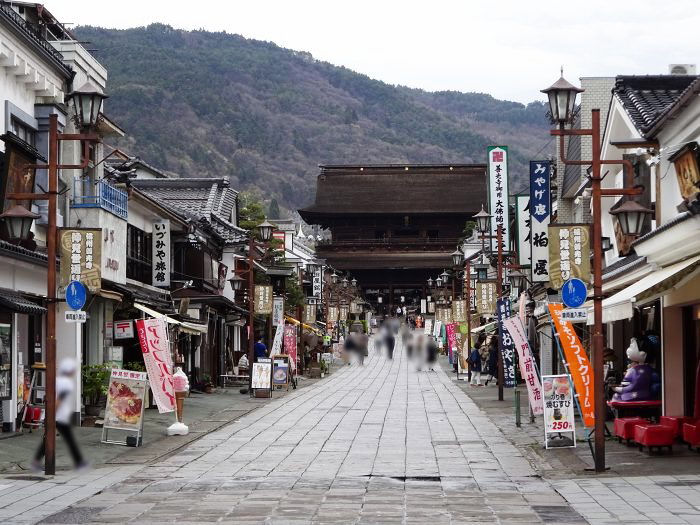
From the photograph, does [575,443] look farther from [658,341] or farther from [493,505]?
[493,505]

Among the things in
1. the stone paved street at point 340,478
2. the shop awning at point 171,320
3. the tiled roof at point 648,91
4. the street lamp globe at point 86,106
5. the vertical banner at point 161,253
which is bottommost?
the stone paved street at point 340,478

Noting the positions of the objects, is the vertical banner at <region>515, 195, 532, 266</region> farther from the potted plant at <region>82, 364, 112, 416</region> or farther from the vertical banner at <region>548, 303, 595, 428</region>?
the vertical banner at <region>548, 303, 595, 428</region>

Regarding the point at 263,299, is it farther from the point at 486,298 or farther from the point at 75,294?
the point at 75,294

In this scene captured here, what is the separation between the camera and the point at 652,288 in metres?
14.9

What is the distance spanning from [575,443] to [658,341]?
300cm

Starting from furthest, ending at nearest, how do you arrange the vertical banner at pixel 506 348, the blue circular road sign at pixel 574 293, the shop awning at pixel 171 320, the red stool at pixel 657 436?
the vertical banner at pixel 506 348 < the shop awning at pixel 171 320 < the red stool at pixel 657 436 < the blue circular road sign at pixel 574 293

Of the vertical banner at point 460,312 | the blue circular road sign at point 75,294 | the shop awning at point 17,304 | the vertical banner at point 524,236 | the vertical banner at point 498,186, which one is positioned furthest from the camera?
the vertical banner at point 460,312

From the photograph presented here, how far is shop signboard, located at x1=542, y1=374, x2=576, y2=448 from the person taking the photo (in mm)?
16531

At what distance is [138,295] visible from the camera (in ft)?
87.2

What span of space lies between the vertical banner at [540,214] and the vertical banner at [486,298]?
1159cm

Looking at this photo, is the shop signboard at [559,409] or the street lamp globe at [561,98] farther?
the shop signboard at [559,409]

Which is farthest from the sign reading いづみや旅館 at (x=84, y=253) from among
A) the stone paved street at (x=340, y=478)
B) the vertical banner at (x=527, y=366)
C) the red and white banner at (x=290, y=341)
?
the red and white banner at (x=290, y=341)

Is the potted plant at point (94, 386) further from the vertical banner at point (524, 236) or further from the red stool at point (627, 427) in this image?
the vertical banner at point (524, 236)

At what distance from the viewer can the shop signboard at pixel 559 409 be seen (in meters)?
16.5
